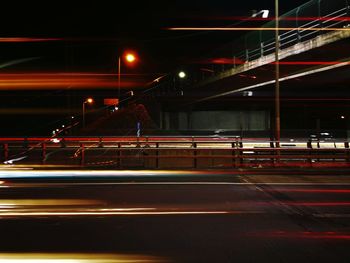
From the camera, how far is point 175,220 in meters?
9.26

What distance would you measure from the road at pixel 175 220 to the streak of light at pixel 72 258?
13 mm

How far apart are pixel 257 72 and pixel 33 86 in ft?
64.0

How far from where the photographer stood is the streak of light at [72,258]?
6570 mm

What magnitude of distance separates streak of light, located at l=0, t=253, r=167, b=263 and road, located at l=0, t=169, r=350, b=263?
0.5 inches

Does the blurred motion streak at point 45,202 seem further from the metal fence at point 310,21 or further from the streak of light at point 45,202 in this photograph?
the metal fence at point 310,21

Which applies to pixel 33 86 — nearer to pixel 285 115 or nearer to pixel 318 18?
pixel 318 18

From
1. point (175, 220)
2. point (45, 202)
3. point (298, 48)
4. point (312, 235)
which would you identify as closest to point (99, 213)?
point (175, 220)

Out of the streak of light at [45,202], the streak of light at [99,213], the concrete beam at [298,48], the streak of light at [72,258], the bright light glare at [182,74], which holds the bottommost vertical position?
the streak of light at [72,258]

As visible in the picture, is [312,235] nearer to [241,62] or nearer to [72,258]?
[72,258]

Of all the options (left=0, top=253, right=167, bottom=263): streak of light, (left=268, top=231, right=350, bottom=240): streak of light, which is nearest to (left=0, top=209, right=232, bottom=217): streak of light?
(left=268, top=231, right=350, bottom=240): streak of light

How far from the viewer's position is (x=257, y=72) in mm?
39000

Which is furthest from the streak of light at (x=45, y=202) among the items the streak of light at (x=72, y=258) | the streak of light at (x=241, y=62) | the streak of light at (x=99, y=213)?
the streak of light at (x=241, y=62)

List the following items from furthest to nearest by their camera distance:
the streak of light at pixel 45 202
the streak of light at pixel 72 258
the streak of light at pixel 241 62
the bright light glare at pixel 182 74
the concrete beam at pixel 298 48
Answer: the bright light glare at pixel 182 74 → the streak of light at pixel 241 62 → the concrete beam at pixel 298 48 → the streak of light at pixel 45 202 → the streak of light at pixel 72 258

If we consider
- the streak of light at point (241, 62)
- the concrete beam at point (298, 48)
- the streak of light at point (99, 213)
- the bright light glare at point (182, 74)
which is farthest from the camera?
the bright light glare at point (182, 74)
